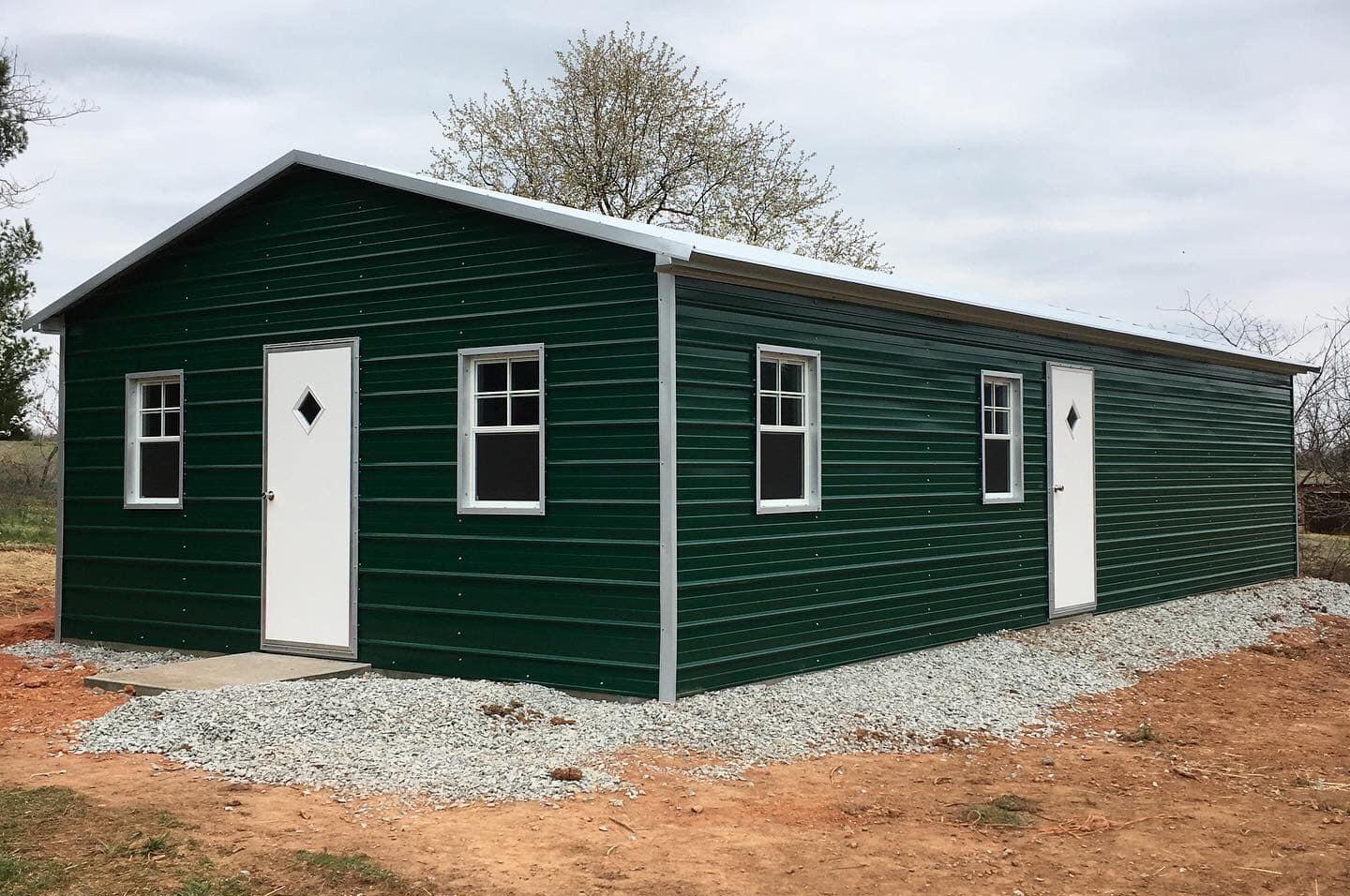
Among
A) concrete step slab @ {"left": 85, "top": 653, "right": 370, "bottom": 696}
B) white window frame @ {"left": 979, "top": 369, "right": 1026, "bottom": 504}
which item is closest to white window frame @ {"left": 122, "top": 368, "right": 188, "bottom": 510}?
concrete step slab @ {"left": 85, "top": 653, "right": 370, "bottom": 696}

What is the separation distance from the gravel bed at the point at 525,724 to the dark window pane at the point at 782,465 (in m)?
1.37

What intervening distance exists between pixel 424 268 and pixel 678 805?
16.2 feet

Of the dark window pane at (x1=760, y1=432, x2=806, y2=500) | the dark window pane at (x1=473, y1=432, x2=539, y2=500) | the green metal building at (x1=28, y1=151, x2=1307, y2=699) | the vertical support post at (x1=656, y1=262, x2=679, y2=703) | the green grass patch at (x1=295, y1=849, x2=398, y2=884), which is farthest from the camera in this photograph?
the dark window pane at (x1=760, y1=432, x2=806, y2=500)

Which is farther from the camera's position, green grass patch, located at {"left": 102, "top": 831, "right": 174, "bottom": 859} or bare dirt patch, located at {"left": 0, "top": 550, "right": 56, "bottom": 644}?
bare dirt patch, located at {"left": 0, "top": 550, "right": 56, "bottom": 644}

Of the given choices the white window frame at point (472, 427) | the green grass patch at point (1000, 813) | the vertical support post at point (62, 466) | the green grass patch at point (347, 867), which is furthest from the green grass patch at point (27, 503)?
the green grass patch at point (1000, 813)

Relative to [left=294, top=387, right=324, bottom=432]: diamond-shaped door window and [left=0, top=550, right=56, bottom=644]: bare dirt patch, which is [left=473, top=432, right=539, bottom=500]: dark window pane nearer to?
[left=294, top=387, right=324, bottom=432]: diamond-shaped door window

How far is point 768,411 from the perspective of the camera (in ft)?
30.5

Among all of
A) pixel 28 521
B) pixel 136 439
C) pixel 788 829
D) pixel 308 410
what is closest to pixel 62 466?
pixel 136 439

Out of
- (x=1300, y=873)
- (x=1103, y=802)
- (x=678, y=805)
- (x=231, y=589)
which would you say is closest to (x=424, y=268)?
(x=231, y=589)

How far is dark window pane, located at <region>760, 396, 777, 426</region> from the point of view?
9250 mm

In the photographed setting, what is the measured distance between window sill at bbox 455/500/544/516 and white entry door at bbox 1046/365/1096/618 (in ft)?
19.8

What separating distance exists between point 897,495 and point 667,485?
300cm

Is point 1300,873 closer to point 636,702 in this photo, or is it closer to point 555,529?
point 636,702

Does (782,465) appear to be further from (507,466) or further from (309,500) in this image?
(309,500)
